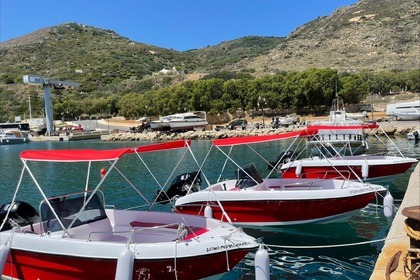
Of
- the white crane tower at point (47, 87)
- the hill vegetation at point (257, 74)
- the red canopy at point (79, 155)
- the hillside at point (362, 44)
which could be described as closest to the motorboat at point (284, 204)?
the red canopy at point (79, 155)

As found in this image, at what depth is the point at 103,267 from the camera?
8.40m

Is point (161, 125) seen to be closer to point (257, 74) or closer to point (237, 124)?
point (237, 124)

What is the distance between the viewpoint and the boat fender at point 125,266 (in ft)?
25.7

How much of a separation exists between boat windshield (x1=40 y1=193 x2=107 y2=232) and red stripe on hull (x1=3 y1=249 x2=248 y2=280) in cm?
82

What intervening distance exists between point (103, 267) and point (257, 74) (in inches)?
4505

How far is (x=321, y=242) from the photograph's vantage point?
12922 mm

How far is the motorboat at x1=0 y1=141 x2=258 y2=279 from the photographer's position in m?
8.30

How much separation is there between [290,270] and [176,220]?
10.4 ft

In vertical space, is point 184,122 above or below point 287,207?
above

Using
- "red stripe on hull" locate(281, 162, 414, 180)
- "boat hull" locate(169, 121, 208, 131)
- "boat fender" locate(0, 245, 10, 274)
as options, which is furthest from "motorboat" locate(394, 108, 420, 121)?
"boat fender" locate(0, 245, 10, 274)

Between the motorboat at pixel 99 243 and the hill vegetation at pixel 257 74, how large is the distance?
66.5 m

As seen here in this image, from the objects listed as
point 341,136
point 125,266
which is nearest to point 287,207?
Result: point 125,266

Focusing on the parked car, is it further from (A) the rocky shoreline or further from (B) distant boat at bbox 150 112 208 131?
(B) distant boat at bbox 150 112 208 131

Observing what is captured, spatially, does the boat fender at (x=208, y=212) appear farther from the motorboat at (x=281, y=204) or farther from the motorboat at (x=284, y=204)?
the motorboat at (x=284, y=204)
